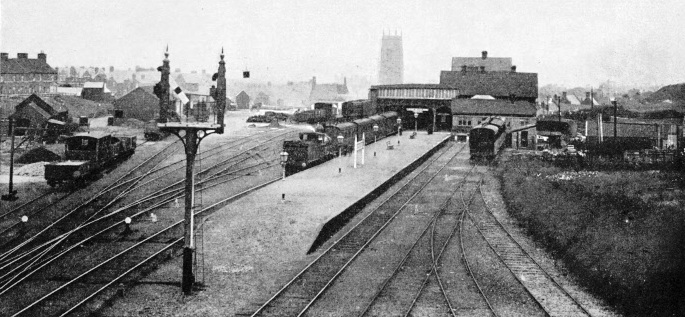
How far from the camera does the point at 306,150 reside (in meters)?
36.6

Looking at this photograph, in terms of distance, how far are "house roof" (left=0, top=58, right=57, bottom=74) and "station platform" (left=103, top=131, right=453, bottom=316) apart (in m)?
A: 44.9

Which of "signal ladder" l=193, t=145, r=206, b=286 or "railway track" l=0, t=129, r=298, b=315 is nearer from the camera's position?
"railway track" l=0, t=129, r=298, b=315

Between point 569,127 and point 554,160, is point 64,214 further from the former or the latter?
point 569,127

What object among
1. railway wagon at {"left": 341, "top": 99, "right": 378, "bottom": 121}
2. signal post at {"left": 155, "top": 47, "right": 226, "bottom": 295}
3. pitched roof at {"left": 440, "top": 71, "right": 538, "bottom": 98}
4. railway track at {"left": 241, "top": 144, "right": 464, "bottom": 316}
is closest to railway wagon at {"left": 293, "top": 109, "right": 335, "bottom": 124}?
railway wagon at {"left": 341, "top": 99, "right": 378, "bottom": 121}

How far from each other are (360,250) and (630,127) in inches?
1469

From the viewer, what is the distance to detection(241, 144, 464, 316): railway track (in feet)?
48.6

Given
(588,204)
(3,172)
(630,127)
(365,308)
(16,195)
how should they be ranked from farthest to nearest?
(630,127), (3,172), (16,195), (588,204), (365,308)

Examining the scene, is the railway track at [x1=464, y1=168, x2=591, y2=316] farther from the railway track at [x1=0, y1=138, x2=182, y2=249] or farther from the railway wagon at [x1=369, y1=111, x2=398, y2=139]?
the railway wagon at [x1=369, y1=111, x2=398, y2=139]

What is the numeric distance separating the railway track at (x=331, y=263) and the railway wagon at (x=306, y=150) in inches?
268

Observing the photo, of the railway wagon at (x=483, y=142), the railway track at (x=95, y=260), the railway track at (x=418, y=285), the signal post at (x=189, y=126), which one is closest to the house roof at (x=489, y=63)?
the railway wagon at (x=483, y=142)

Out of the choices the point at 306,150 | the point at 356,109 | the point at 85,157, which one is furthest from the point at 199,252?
the point at 356,109

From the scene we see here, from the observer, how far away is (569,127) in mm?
59188

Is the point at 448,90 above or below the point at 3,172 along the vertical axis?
above

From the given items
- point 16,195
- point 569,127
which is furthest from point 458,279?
point 569,127
